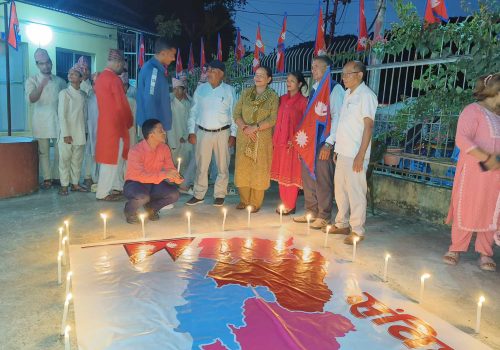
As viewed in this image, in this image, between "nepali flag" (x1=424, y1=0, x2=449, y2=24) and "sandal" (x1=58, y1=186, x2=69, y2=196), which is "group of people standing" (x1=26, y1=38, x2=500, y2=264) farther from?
"nepali flag" (x1=424, y1=0, x2=449, y2=24)

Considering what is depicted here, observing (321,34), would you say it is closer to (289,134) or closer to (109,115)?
(289,134)

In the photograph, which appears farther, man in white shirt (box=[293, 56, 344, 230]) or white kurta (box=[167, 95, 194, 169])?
white kurta (box=[167, 95, 194, 169])

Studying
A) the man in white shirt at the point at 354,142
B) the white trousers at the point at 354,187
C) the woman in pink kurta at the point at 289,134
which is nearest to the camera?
the man in white shirt at the point at 354,142

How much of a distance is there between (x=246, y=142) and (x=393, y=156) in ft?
6.36

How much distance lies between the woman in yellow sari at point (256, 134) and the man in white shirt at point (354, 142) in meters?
1.12

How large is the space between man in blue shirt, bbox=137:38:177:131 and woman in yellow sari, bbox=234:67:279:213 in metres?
0.96

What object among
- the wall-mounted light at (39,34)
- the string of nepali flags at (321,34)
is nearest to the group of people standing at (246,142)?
the string of nepali flags at (321,34)

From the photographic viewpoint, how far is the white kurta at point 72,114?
5773 millimetres

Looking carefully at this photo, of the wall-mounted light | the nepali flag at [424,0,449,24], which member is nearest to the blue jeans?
the nepali flag at [424,0,449,24]

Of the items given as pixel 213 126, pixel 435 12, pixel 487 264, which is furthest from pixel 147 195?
pixel 435 12

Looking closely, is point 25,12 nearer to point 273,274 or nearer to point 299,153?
point 299,153

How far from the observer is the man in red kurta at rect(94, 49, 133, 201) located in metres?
5.30

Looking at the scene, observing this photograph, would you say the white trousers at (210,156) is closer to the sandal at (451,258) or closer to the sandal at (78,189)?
the sandal at (78,189)

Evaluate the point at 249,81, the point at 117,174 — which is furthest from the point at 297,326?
the point at 249,81
